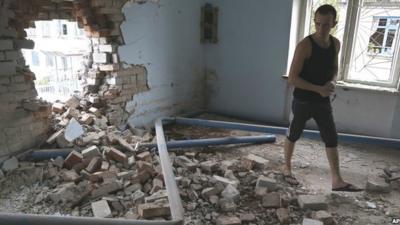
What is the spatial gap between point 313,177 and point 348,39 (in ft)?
6.40

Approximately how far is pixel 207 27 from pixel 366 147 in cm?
263

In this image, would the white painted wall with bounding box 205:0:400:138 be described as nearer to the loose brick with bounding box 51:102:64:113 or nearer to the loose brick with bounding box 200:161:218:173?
the loose brick with bounding box 200:161:218:173

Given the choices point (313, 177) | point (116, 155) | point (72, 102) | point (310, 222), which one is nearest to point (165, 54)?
point (72, 102)

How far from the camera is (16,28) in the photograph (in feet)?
9.01

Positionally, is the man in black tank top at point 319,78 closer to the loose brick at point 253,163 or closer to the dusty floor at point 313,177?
the dusty floor at point 313,177

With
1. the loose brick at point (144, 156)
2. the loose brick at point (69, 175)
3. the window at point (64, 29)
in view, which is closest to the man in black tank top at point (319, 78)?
the loose brick at point (144, 156)

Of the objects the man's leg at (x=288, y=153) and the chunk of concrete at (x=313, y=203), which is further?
the man's leg at (x=288, y=153)

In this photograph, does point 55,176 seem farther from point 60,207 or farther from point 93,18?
point 93,18

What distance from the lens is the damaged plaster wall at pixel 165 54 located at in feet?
12.2

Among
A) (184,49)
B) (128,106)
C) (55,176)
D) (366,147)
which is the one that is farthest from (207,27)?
(55,176)

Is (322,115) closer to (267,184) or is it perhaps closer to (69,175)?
(267,184)

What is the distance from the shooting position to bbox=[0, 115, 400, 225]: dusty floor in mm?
2318

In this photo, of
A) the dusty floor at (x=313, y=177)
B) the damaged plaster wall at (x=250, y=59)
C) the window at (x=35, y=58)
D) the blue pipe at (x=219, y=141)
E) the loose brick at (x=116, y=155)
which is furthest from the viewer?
the window at (x=35, y=58)

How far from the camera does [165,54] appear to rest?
4195mm
